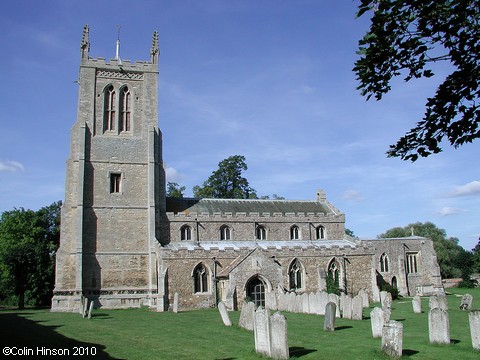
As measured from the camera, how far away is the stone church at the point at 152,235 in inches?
1175

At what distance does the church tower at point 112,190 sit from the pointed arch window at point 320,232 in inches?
494

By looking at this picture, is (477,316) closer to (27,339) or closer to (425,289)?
(27,339)

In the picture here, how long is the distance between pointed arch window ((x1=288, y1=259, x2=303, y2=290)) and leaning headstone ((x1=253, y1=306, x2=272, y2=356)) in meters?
19.5

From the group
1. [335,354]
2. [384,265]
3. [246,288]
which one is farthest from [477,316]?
[384,265]

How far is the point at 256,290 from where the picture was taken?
29625 millimetres

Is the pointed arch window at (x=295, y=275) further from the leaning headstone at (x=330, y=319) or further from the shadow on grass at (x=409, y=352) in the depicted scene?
the shadow on grass at (x=409, y=352)

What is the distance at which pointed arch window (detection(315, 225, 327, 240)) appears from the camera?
3828 centimetres

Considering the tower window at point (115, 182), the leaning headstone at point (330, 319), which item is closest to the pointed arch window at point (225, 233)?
the tower window at point (115, 182)

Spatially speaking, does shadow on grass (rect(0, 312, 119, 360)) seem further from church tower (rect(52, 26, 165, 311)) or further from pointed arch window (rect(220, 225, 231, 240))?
pointed arch window (rect(220, 225, 231, 240))

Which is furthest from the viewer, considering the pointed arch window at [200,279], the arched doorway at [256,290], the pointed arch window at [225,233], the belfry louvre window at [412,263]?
the belfry louvre window at [412,263]

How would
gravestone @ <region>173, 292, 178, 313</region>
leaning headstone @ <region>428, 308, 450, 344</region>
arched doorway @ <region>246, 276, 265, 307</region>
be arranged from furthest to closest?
arched doorway @ <region>246, 276, 265, 307</region> < gravestone @ <region>173, 292, 178, 313</region> < leaning headstone @ <region>428, 308, 450, 344</region>

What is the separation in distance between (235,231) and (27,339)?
2179 cm

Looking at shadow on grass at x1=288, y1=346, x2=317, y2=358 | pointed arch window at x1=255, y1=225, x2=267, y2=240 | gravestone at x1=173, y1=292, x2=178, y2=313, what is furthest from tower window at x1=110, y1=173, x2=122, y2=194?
shadow on grass at x1=288, y1=346, x2=317, y2=358

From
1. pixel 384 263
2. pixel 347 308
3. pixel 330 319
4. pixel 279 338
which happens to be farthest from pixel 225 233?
pixel 279 338
